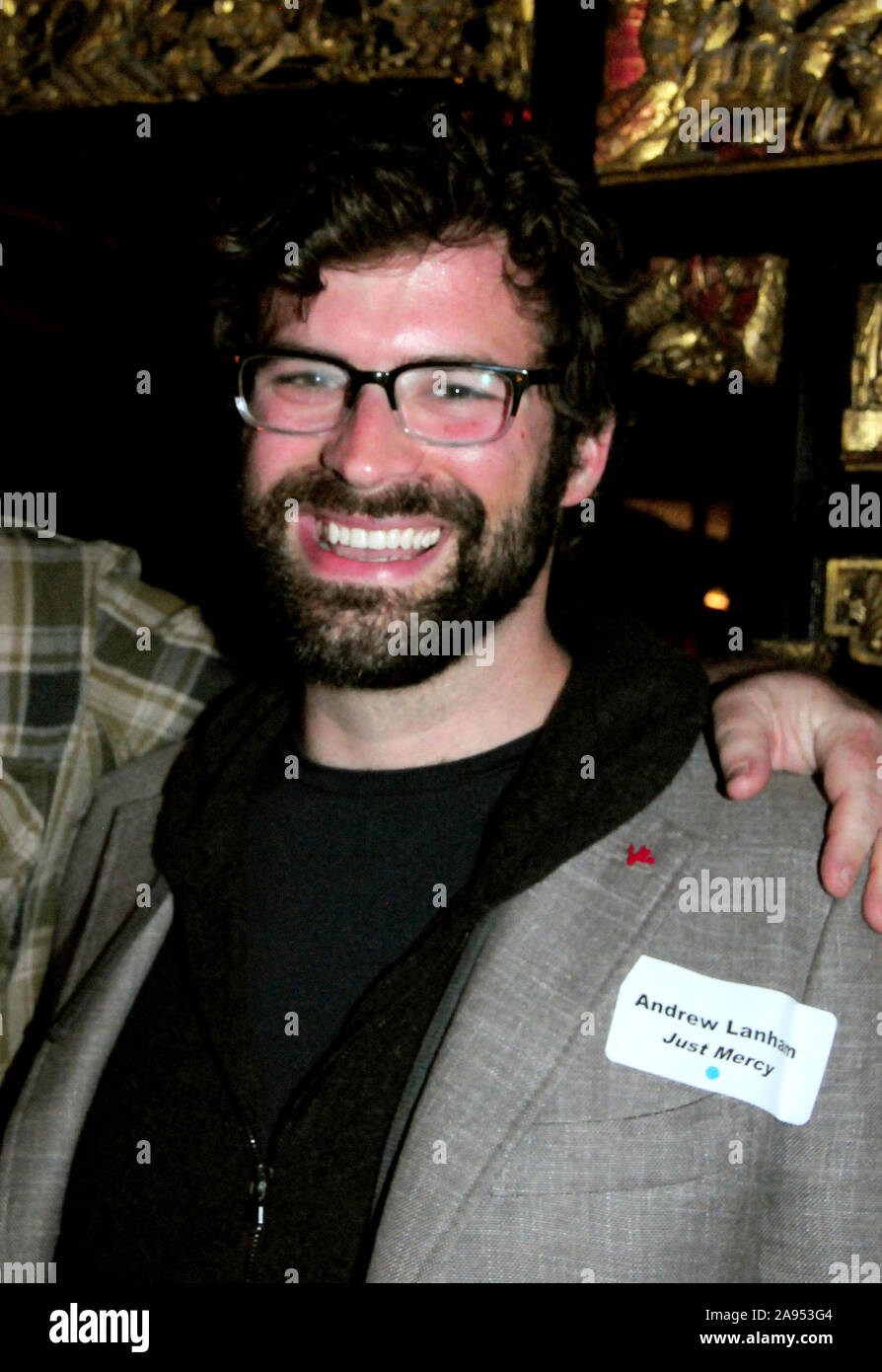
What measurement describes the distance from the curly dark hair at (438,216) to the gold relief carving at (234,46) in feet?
0.90

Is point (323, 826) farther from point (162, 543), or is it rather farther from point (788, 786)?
point (162, 543)

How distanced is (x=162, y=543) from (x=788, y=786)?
1790 mm

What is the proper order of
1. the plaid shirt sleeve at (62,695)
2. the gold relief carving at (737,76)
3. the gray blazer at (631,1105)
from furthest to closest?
1. the gold relief carving at (737,76)
2. the plaid shirt sleeve at (62,695)
3. the gray blazer at (631,1105)

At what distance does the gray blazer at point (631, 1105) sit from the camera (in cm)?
104

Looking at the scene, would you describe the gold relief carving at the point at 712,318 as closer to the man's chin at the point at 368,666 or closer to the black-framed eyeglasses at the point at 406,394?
the black-framed eyeglasses at the point at 406,394

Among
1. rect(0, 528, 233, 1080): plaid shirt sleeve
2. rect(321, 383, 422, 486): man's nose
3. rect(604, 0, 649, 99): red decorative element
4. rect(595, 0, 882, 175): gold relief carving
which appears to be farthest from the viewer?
rect(604, 0, 649, 99): red decorative element

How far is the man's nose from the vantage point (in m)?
1.30

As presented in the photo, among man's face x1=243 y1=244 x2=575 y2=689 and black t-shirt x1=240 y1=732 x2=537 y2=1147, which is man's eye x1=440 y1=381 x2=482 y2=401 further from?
black t-shirt x1=240 y1=732 x2=537 y2=1147

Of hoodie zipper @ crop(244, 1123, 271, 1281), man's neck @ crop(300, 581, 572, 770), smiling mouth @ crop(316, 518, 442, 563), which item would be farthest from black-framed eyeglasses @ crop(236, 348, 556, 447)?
hoodie zipper @ crop(244, 1123, 271, 1281)

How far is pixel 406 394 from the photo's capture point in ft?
4.33

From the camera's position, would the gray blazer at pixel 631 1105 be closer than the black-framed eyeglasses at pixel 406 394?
Yes

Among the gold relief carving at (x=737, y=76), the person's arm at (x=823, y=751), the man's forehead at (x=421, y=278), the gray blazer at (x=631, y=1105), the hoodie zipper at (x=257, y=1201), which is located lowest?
the hoodie zipper at (x=257, y=1201)

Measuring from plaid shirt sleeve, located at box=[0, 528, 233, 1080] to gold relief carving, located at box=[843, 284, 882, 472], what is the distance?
94 cm

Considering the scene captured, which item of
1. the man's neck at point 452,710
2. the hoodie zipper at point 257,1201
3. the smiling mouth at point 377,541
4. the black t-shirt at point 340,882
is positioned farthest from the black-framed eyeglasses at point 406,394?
the hoodie zipper at point 257,1201
